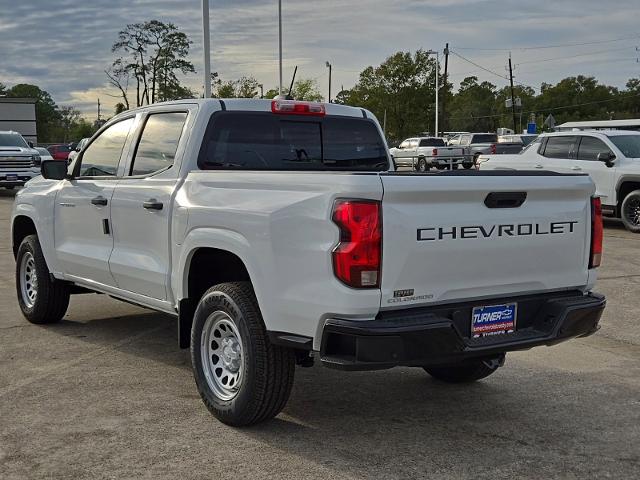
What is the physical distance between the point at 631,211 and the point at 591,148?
1528 mm

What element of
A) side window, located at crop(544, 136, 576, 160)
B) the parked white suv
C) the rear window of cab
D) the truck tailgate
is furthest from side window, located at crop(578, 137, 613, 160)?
the truck tailgate

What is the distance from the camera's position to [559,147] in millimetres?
16281

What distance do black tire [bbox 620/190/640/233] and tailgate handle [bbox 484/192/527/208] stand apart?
11383 mm

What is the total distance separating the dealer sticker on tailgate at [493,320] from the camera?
167 inches

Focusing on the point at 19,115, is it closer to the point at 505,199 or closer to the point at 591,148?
the point at 591,148

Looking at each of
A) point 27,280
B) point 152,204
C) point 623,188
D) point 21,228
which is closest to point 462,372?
point 152,204

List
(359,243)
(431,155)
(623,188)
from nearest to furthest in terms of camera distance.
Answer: (359,243) → (623,188) → (431,155)

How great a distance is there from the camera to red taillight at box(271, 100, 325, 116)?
576 cm

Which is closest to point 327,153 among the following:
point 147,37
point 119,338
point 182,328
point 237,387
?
point 182,328

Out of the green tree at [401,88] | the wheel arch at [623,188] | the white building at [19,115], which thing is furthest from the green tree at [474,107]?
the wheel arch at [623,188]

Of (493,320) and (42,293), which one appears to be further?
(42,293)

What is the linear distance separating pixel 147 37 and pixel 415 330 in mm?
52198

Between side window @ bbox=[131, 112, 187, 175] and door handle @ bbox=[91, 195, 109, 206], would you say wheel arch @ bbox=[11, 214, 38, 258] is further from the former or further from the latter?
side window @ bbox=[131, 112, 187, 175]

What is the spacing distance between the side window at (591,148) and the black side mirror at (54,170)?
11562 millimetres
